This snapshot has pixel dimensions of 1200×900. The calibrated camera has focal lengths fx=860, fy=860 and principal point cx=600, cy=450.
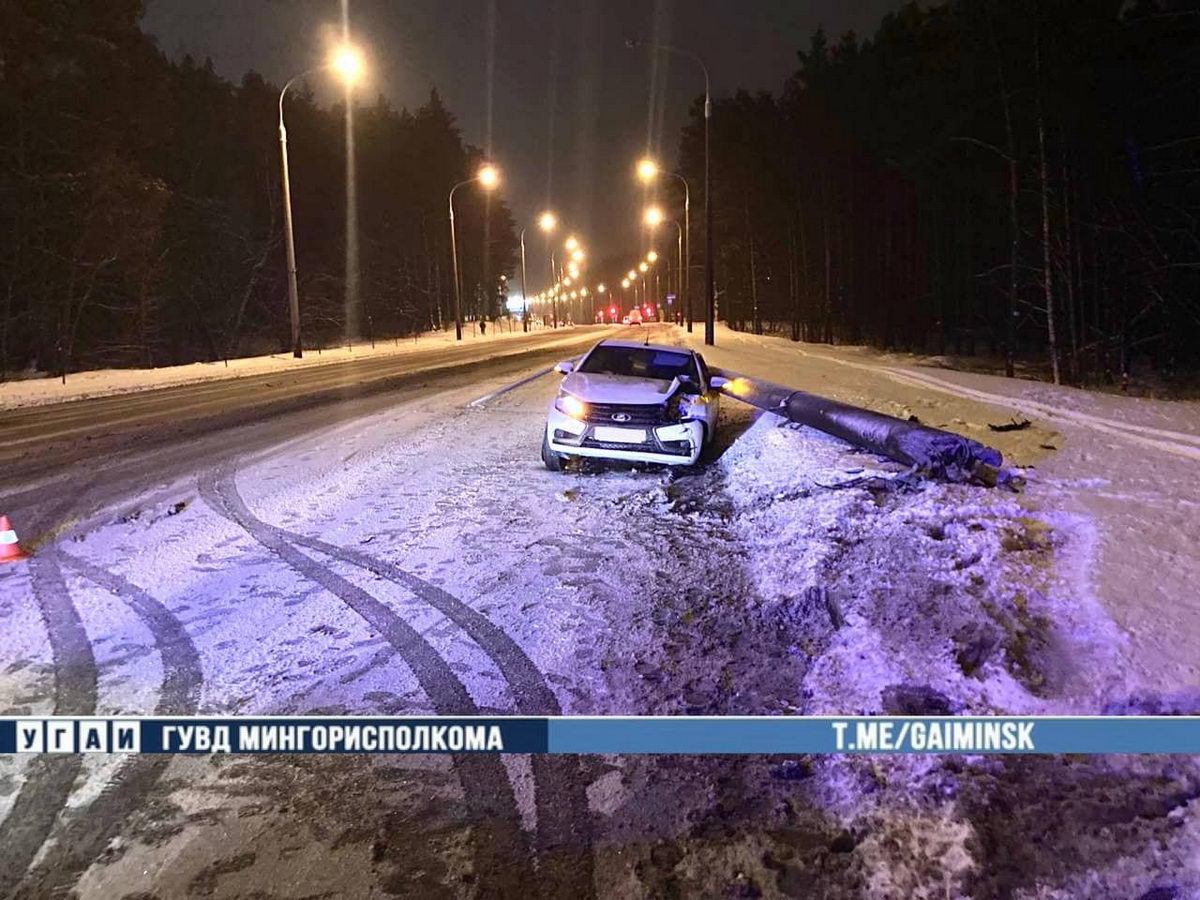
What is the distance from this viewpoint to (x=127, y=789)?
3.42 meters

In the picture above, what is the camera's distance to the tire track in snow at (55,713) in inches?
120

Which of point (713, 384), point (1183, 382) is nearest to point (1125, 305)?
point (1183, 382)

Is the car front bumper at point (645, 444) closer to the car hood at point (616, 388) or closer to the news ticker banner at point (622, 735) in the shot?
the car hood at point (616, 388)

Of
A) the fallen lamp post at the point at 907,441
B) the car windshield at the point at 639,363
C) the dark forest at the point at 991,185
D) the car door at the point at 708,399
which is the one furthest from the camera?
the dark forest at the point at 991,185

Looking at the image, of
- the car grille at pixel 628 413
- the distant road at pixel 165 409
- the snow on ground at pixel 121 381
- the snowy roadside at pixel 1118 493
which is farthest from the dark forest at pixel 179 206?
the snowy roadside at pixel 1118 493

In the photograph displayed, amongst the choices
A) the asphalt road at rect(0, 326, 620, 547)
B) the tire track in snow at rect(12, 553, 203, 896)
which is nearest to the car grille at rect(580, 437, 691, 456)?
the asphalt road at rect(0, 326, 620, 547)

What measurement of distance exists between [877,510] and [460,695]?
4088mm

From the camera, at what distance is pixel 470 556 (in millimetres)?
6496

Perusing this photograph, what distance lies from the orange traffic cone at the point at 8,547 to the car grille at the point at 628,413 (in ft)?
17.0

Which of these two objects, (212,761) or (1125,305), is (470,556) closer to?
(212,761)


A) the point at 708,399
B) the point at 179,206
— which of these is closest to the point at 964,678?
the point at 708,399

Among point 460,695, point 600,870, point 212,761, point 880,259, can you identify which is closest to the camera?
point 600,870

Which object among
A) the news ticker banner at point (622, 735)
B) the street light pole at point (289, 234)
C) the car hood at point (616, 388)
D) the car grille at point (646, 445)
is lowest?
the news ticker banner at point (622, 735)

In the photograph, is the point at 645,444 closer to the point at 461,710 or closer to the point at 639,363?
the point at 639,363
